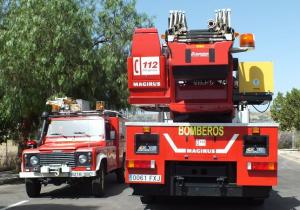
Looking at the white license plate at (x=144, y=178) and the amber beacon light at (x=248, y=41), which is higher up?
the amber beacon light at (x=248, y=41)

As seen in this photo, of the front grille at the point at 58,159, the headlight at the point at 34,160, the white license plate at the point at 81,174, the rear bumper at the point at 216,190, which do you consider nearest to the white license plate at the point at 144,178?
the rear bumper at the point at 216,190

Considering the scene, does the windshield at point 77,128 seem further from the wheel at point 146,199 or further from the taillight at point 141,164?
the taillight at point 141,164

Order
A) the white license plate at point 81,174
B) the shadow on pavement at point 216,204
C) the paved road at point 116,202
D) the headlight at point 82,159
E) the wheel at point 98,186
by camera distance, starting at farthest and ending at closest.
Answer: the wheel at point 98,186
the headlight at point 82,159
the white license plate at point 81,174
the paved road at point 116,202
the shadow on pavement at point 216,204

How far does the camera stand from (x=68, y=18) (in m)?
19.6

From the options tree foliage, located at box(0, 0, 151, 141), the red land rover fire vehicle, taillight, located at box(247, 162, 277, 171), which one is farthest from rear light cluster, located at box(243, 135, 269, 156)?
tree foliage, located at box(0, 0, 151, 141)

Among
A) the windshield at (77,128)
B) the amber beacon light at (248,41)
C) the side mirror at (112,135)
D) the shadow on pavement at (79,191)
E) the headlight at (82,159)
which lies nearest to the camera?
the amber beacon light at (248,41)

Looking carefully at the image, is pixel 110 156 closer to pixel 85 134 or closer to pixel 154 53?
pixel 85 134

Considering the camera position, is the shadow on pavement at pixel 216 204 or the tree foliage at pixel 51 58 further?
the tree foliage at pixel 51 58

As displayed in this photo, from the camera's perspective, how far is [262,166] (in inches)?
379

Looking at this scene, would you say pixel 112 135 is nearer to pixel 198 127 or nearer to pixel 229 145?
pixel 198 127

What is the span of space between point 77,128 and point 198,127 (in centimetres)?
591

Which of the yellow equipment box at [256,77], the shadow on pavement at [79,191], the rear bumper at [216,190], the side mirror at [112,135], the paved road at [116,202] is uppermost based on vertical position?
the yellow equipment box at [256,77]

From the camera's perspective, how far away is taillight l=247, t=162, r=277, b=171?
959cm

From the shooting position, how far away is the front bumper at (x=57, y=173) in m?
13.1
